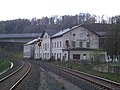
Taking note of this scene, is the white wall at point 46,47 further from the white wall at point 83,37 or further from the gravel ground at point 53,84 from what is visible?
the gravel ground at point 53,84

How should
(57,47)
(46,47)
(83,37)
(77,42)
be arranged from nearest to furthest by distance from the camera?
(77,42) → (83,37) → (57,47) → (46,47)

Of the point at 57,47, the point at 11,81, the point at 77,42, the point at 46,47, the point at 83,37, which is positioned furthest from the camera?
the point at 46,47

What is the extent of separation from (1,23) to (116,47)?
131046 mm

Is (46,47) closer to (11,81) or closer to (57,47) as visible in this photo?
(57,47)

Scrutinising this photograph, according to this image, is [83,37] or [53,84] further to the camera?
[83,37]

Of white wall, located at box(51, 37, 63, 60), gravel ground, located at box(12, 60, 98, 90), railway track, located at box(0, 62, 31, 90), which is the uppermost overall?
white wall, located at box(51, 37, 63, 60)

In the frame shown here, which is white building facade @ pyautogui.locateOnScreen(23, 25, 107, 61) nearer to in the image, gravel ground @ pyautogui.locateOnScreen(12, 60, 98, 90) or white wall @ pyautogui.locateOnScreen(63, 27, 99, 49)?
white wall @ pyautogui.locateOnScreen(63, 27, 99, 49)

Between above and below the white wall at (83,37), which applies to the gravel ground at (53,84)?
below

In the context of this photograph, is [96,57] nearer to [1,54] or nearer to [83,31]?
[83,31]

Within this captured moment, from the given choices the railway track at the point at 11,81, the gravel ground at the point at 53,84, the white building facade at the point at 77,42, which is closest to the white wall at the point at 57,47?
the white building facade at the point at 77,42

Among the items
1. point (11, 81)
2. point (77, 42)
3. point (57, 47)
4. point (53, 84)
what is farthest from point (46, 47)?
point (53, 84)

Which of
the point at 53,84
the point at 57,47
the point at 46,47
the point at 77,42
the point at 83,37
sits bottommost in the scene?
the point at 53,84

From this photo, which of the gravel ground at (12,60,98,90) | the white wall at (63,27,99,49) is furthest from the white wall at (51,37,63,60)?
the gravel ground at (12,60,98,90)

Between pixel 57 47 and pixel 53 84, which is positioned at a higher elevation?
pixel 57 47
